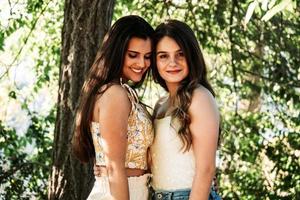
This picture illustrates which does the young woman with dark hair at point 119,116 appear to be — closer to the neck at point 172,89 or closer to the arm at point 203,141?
the neck at point 172,89

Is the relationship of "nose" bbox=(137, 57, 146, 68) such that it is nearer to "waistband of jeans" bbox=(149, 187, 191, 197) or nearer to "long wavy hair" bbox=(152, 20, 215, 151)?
"long wavy hair" bbox=(152, 20, 215, 151)

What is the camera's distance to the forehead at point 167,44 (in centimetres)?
293

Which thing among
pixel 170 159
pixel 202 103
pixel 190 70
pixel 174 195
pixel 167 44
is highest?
pixel 167 44

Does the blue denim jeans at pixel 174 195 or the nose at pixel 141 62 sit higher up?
the nose at pixel 141 62

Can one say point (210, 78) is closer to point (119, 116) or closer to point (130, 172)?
point (130, 172)

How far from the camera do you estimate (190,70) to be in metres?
2.92

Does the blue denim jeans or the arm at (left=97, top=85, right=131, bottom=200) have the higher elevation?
the arm at (left=97, top=85, right=131, bottom=200)

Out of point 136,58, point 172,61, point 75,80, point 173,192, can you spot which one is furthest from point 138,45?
point 75,80

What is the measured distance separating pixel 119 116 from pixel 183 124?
0.27 meters

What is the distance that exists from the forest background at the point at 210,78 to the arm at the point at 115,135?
1.42 m

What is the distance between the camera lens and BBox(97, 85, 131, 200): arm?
9.12ft

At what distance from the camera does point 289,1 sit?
284cm

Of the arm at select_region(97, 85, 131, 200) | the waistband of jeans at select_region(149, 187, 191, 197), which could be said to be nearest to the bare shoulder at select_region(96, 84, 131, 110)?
the arm at select_region(97, 85, 131, 200)

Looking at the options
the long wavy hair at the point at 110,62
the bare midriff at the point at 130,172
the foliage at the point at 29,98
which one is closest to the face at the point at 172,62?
the long wavy hair at the point at 110,62
